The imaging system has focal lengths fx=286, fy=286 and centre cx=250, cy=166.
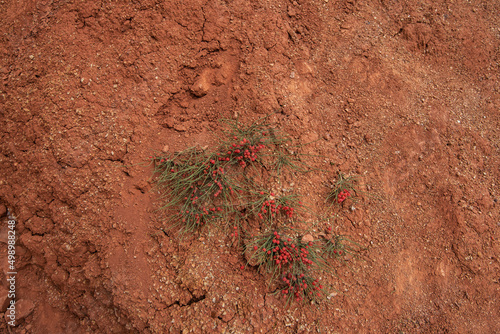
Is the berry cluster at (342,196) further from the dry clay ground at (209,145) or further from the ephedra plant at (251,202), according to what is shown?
the dry clay ground at (209,145)

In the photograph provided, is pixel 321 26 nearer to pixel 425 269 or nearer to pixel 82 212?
pixel 425 269

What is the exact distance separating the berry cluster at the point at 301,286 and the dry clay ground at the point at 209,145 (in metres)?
0.13

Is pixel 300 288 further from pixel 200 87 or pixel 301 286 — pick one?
pixel 200 87

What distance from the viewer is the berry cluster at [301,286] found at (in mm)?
2490

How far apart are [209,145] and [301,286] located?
1550mm

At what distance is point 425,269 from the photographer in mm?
2828

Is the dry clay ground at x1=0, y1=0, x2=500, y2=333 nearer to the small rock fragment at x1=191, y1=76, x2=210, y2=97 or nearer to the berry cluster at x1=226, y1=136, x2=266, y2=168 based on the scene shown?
the small rock fragment at x1=191, y1=76, x2=210, y2=97

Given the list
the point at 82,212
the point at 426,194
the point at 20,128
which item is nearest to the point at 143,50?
the point at 20,128

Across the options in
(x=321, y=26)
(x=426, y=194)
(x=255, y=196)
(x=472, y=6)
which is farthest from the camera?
(x=472, y=6)

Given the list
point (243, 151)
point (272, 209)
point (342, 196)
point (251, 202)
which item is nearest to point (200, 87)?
point (243, 151)

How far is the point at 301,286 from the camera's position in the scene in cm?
249

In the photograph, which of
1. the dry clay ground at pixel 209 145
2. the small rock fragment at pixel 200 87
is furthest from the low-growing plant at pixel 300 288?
the small rock fragment at pixel 200 87

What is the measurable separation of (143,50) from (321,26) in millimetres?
1954

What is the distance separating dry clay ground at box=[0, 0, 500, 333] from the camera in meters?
2.60
